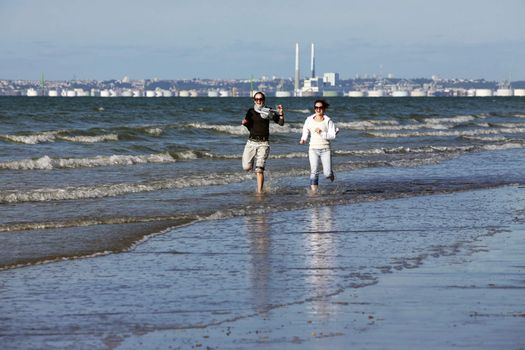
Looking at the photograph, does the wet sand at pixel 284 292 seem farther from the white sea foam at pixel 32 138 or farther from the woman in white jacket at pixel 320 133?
the white sea foam at pixel 32 138

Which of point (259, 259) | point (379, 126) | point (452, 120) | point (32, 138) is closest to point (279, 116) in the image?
point (259, 259)

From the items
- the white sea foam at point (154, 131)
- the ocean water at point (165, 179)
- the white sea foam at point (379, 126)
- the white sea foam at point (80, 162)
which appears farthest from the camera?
the white sea foam at point (379, 126)

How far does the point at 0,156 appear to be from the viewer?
25.5m

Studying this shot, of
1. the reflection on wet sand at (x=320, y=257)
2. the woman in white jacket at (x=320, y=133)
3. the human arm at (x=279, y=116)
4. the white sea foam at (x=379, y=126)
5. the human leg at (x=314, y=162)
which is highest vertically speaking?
the human arm at (x=279, y=116)

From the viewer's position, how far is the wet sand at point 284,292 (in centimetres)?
653

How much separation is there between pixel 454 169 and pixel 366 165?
2061 millimetres

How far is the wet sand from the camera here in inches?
257

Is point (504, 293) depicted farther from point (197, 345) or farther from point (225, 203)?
point (225, 203)

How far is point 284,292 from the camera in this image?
26.4 ft

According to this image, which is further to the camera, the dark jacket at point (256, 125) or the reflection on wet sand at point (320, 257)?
the dark jacket at point (256, 125)

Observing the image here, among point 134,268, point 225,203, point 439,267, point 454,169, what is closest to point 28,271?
point 134,268

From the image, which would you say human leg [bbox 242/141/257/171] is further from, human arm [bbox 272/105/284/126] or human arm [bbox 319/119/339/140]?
human arm [bbox 319/119/339/140]

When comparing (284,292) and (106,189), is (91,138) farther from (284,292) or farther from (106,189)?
(284,292)

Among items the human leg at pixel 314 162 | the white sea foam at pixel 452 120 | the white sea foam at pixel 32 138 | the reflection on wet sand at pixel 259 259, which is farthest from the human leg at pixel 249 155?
the white sea foam at pixel 452 120
